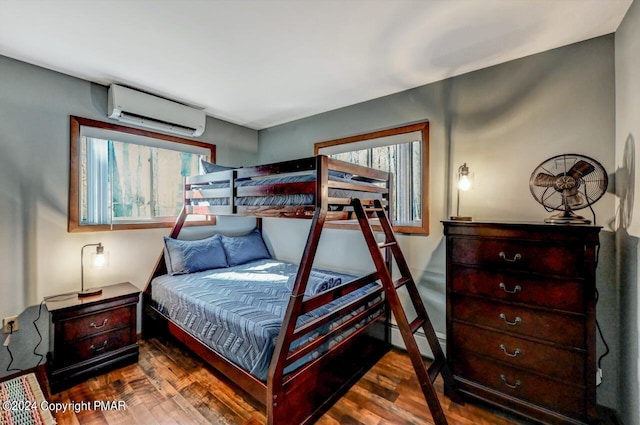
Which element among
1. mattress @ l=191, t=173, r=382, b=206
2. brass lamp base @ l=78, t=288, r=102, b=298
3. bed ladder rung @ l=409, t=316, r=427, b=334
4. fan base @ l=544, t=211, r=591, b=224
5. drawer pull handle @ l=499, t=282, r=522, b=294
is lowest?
bed ladder rung @ l=409, t=316, r=427, b=334

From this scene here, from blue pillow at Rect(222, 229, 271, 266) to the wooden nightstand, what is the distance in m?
1.04

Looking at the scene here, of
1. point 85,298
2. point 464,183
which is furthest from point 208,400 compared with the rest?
point 464,183

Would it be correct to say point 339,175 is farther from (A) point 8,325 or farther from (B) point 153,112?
(A) point 8,325

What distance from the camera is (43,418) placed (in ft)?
5.55

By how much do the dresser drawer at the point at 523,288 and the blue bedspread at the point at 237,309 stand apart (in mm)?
753

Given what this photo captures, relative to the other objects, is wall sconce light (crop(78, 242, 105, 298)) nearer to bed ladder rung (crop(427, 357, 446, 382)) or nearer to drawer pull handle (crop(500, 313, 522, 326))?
bed ladder rung (crop(427, 357, 446, 382))

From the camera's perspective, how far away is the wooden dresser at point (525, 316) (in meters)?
1.50

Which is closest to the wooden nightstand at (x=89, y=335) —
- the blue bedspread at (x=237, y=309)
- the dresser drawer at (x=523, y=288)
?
the blue bedspread at (x=237, y=309)

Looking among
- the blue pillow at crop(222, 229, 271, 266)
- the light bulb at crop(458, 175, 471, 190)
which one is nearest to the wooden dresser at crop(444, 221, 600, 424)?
the light bulb at crop(458, 175, 471, 190)

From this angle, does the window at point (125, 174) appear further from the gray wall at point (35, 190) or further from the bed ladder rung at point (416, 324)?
the bed ladder rung at point (416, 324)

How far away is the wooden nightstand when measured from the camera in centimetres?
199

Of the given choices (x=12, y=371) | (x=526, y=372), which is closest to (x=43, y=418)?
(x=12, y=371)

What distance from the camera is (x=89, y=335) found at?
2.13 meters

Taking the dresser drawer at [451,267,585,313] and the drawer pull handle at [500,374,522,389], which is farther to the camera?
the drawer pull handle at [500,374,522,389]
